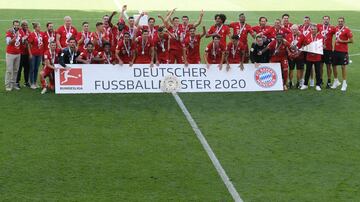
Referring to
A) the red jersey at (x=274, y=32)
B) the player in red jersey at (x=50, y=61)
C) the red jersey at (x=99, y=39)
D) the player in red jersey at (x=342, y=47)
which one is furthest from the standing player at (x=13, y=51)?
the player in red jersey at (x=342, y=47)

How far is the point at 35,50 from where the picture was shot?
59.3 feet

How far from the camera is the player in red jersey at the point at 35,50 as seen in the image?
58.9ft

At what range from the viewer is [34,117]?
15.5 metres

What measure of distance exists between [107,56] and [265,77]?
369 cm

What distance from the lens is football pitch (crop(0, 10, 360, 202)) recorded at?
11.2 meters

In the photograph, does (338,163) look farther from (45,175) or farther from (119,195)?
(45,175)

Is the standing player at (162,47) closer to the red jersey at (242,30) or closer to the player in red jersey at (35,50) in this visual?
the red jersey at (242,30)

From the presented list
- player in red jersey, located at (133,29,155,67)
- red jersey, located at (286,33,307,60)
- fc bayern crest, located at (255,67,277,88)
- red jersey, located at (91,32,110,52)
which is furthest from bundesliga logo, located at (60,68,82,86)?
red jersey, located at (286,33,307,60)

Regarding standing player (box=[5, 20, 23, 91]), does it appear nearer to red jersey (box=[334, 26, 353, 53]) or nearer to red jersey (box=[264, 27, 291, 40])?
red jersey (box=[264, 27, 291, 40])

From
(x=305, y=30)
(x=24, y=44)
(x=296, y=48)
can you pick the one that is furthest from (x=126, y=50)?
(x=305, y=30)

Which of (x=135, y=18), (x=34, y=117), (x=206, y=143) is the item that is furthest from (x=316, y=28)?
(x=34, y=117)

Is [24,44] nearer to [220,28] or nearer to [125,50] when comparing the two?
[125,50]

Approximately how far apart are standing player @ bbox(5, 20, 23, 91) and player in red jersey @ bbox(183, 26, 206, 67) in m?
3.86

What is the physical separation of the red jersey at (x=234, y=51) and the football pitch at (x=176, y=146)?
1.01m
